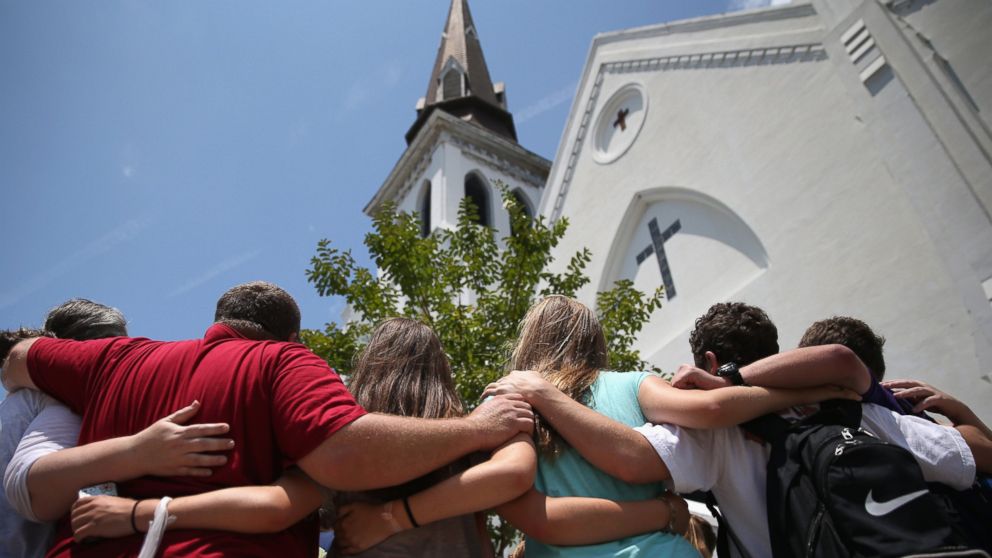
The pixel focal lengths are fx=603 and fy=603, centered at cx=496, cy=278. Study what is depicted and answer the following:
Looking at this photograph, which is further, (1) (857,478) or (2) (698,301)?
(2) (698,301)

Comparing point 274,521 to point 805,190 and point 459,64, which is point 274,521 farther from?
point 459,64

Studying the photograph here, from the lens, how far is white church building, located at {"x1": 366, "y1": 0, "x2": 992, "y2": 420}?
287 inches

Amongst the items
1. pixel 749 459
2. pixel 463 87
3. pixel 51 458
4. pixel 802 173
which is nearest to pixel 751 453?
pixel 749 459

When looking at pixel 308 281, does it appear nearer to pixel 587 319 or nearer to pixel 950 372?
pixel 587 319

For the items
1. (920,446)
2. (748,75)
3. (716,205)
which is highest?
(748,75)

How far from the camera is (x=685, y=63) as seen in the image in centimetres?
1301

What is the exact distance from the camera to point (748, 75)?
11.3m

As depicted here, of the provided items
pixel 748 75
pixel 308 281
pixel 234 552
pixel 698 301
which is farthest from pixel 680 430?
pixel 748 75

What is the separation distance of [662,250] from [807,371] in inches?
439

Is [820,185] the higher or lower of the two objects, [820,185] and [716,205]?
the lower

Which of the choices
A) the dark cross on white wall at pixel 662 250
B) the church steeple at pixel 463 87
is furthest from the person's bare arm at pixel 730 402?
the church steeple at pixel 463 87

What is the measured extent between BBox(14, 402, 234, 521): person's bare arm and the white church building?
7848 millimetres

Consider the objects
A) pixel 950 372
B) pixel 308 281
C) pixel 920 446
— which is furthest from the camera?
pixel 308 281

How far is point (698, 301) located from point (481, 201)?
14.1 metres
